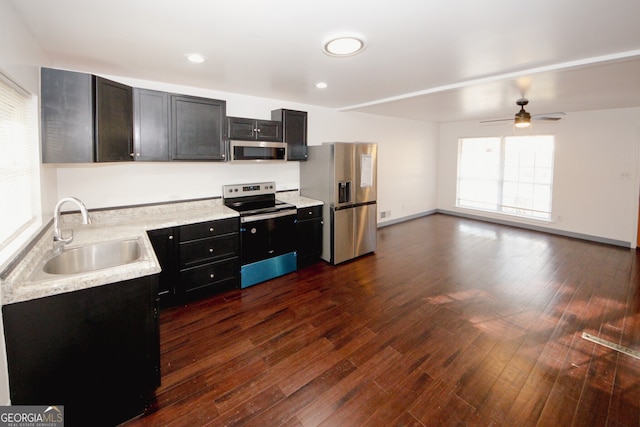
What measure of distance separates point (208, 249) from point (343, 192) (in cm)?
205

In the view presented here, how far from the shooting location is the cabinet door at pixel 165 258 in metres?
3.00

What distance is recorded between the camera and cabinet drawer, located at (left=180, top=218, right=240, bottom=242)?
10.4 feet

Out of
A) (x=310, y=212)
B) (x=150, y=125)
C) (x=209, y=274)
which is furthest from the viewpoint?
(x=310, y=212)

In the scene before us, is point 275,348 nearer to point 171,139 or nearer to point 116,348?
point 116,348

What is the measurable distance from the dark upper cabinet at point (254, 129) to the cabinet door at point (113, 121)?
3.59ft

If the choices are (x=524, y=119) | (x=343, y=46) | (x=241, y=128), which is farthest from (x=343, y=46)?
(x=524, y=119)

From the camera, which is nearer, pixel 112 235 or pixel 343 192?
pixel 112 235

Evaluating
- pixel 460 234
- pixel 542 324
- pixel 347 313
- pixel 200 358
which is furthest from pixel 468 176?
pixel 200 358

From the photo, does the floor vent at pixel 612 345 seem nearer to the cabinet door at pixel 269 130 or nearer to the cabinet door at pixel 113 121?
the cabinet door at pixel 269 130

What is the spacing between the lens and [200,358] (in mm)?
2420

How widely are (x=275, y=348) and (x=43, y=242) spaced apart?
190 cm

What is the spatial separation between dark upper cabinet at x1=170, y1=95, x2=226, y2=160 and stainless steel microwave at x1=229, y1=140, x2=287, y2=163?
14cm

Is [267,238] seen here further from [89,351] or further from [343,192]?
[89,351]

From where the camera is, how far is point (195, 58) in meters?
2.66
